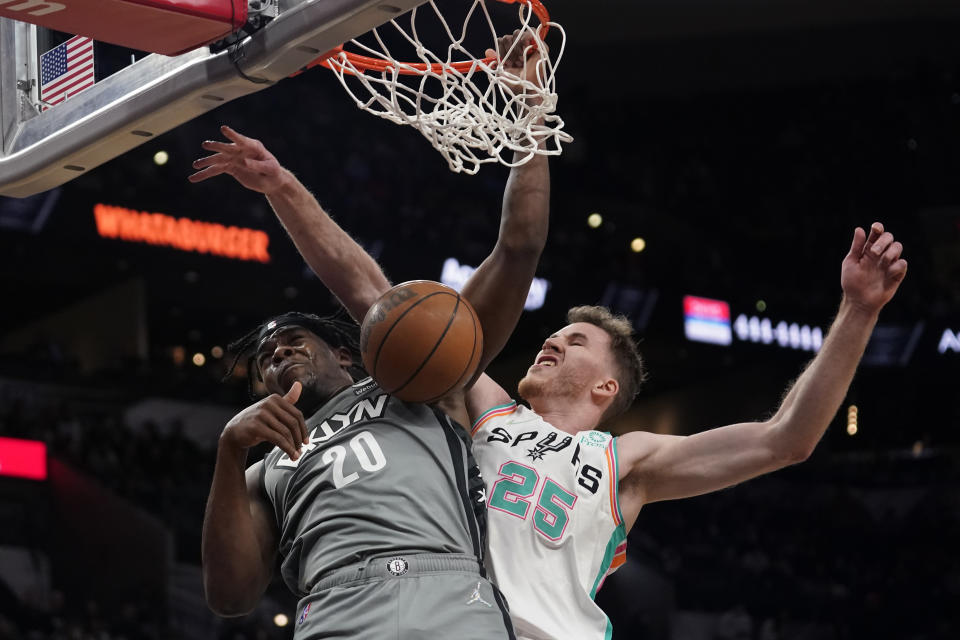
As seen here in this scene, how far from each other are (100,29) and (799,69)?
16.6 meters

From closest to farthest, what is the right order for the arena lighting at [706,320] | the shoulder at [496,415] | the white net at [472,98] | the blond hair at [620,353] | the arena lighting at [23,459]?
the white net at [472,98] → the shoulder at [496,415] → the blond hair at [620,353] → the arena lighting at [23,459] → the arena lighting at [706,320]

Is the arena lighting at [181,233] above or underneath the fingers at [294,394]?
above

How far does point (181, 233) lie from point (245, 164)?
10104 mm

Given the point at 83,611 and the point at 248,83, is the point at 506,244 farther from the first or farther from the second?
the point at 83,611

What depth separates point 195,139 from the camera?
13859 mm

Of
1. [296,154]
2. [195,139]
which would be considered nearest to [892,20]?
[296,154]

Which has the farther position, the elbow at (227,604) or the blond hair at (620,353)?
the blond hair at (620,353)

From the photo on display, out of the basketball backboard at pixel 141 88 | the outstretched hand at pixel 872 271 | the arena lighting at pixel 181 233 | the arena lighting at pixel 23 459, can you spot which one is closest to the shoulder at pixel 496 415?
the outstretched hand at pixel 872 271

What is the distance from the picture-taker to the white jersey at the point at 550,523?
3160mm

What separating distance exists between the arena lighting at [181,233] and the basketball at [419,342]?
1027 centimetres

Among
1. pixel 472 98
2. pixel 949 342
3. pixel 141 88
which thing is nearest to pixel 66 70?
pixel 141 88

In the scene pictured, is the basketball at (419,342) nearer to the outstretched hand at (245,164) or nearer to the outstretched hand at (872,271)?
the outstretched hand at (245,164)

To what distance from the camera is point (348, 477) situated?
2.96m

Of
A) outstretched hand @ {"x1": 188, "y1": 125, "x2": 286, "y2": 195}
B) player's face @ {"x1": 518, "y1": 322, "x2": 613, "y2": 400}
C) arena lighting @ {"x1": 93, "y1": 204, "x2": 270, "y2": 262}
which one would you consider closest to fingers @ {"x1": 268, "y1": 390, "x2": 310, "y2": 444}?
outstretched hand @ {"x1": 188, "y1": 125, "x2": 286, "y2": 195}
